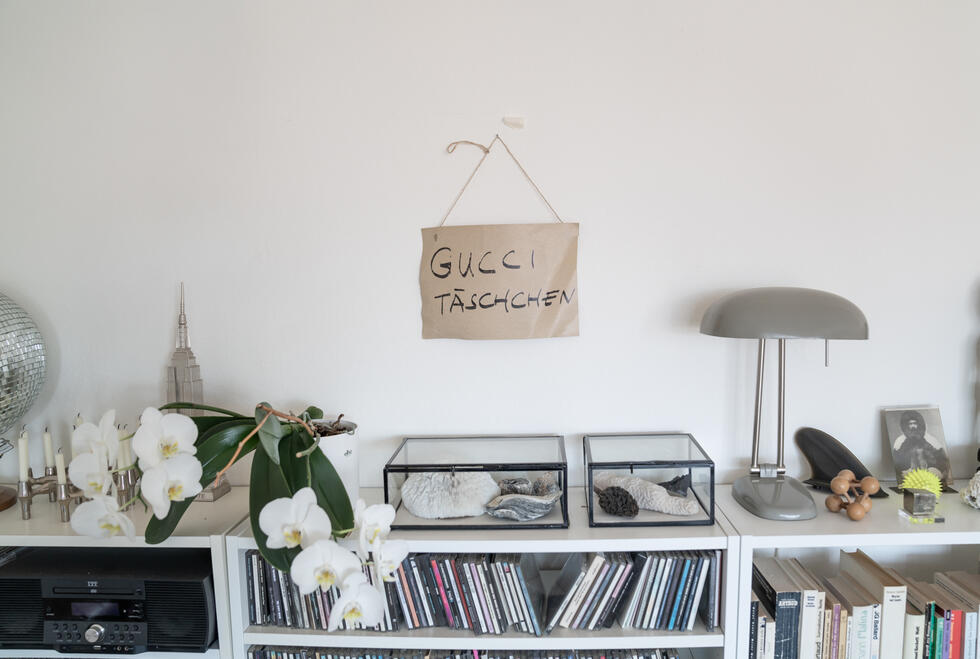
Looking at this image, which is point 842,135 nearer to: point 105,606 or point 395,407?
point 395,407

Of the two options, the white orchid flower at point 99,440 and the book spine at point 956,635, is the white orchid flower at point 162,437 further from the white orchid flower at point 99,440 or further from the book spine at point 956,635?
the book spine at point 956,635

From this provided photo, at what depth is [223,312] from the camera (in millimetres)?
1476

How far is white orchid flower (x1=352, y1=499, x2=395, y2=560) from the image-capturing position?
0.96 metres

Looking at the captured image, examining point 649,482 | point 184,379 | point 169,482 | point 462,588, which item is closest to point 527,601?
point 462,588

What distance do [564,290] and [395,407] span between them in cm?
50

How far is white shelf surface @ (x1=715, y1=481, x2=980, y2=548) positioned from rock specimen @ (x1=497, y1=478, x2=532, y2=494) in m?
0.41

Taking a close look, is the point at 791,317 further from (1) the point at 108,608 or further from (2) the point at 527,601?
(1) the point at 108,608

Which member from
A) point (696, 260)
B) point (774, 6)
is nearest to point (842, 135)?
point (774, 6)

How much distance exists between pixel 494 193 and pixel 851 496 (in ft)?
3.31

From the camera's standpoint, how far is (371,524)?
961 mm

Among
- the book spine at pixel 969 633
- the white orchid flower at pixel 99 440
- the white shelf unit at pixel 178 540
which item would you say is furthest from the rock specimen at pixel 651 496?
the white orchid flower at pixel 99 440

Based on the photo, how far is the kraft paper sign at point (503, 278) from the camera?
1.40m

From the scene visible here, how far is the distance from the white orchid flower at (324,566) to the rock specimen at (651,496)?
56 cm

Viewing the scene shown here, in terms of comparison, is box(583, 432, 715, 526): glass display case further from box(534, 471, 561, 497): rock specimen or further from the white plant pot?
the white plant pot
